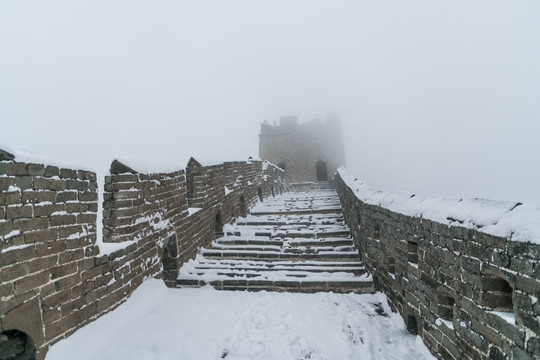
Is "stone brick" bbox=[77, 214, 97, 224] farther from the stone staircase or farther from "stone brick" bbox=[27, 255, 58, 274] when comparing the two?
the stone staircase

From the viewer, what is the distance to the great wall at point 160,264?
2.28m

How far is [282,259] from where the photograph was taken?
648cm

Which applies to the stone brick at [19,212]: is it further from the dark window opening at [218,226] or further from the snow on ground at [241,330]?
the dark window opening at [218,226]

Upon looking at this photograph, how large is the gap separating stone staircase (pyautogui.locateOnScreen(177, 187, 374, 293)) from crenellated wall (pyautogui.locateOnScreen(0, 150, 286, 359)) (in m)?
0.84

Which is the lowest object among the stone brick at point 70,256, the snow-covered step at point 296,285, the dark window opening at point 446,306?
the snow-covered step at point 296,285

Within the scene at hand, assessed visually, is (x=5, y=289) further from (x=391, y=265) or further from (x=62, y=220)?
(x=391, y=265)

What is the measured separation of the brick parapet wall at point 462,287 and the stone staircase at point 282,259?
3.74ft

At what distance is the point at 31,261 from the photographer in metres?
2.53

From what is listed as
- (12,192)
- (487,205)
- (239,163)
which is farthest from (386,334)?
(239,163)

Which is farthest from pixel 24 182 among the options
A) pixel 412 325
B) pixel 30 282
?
pixel 412 325

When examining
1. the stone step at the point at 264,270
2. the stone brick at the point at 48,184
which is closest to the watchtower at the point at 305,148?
the stone step at the point at 264,270

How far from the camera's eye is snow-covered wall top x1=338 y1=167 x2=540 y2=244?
2.03m

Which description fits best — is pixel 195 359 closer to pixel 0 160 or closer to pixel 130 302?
pixel 130 302

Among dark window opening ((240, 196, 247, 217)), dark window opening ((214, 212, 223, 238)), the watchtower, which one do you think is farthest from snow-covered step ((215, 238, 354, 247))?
the watchtower
